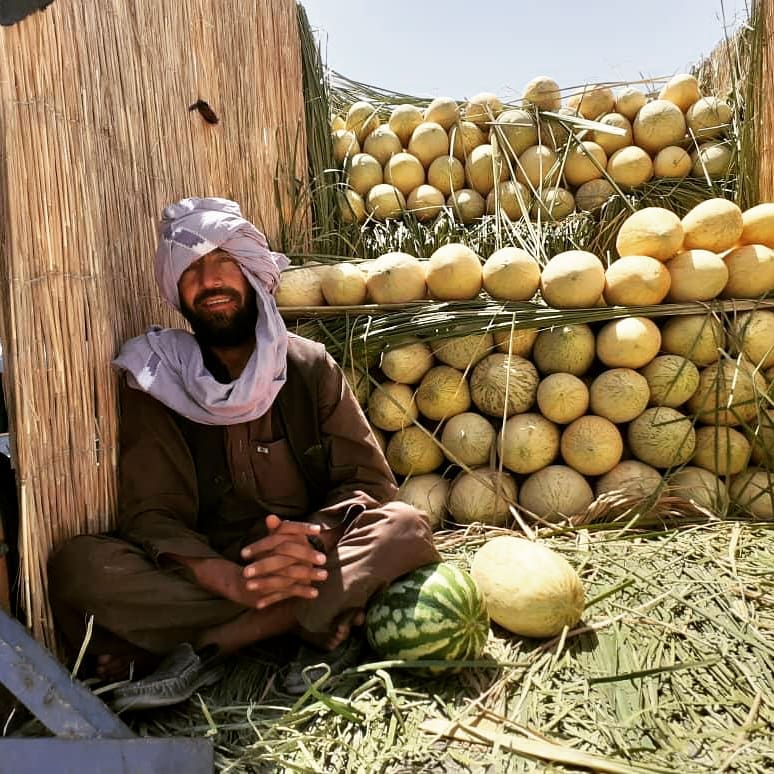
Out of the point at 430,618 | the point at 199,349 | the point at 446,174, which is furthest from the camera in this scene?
the point at 446,174

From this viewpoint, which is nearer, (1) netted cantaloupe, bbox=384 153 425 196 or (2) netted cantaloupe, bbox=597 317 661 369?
(2) netted cantaloupe, bbox=597 317 661 369

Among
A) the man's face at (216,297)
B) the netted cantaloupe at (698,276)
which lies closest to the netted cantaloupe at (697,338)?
the netted cantaloupe at (698,276)

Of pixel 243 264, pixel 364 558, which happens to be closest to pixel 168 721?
pixel 364 558

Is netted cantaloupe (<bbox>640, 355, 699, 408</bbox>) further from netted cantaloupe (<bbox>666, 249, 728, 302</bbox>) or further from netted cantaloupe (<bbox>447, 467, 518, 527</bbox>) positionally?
netted cantaloupe (<bbox>447, 467, 518, 527</bbox>)

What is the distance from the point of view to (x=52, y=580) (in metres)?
1.95

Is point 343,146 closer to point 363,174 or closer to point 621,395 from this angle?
point 363,174

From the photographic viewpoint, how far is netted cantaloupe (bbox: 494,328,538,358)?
339 cm

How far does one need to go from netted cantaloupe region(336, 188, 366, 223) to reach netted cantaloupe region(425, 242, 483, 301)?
1432mm

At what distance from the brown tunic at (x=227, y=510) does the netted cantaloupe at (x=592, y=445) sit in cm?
120

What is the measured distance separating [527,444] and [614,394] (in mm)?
482

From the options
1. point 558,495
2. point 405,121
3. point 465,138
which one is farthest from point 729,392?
point 405,121

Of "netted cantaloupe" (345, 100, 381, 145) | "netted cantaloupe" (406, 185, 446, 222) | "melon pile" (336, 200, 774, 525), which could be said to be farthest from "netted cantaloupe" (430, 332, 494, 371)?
"netted cantaloupe" (345, 100, 381, 145)

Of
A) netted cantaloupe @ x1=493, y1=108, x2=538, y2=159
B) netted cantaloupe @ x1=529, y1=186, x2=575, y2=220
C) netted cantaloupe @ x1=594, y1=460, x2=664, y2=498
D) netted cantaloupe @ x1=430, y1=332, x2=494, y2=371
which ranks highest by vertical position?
netted cantaloupe @ x1=493, y1=108, x2=538, y2=159

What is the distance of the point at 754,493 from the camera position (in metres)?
3.26
